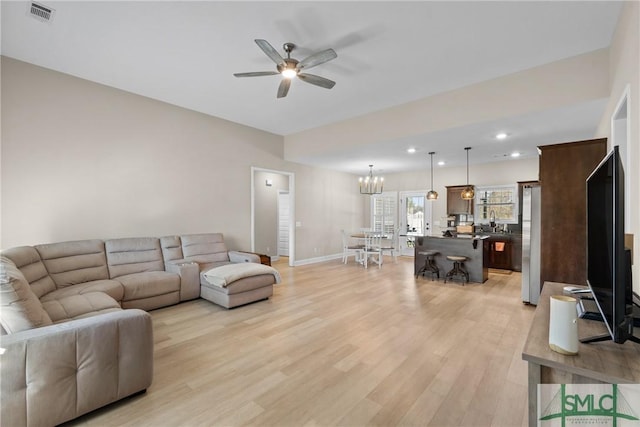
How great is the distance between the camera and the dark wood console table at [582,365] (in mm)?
1023

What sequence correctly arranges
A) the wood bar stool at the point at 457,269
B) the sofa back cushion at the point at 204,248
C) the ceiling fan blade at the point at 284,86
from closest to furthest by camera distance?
the ceiling fan blade at the point at 284,86, the sofa back cushion at the point at 204,248, the wood bar stool at the point at 457,269

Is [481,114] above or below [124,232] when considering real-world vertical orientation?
above

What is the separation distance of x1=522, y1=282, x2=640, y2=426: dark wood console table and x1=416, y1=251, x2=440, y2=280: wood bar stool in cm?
462

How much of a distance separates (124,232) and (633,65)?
6063mm

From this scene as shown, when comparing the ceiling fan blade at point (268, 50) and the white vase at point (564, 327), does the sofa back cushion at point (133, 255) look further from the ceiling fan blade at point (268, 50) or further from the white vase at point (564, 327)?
the white vase at point (564, 327)

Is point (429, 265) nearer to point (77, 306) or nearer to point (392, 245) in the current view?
point (392, 245)

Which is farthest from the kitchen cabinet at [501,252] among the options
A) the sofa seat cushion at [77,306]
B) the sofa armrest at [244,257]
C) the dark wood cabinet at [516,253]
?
the sofa seat cushion at [77,306]

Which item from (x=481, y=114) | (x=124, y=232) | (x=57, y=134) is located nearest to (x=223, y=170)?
(x=124, y=232)

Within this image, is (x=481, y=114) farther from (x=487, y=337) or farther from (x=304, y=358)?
(x=304, y=358)

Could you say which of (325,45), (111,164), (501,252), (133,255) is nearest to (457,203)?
(501,252)

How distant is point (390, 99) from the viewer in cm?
468

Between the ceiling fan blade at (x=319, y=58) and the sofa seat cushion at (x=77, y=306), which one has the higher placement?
the ceiling fan blade at (x=319, y=58)

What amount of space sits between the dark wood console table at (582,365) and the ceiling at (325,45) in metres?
2.80

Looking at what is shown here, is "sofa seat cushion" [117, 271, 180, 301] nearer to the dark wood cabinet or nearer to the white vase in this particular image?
the white vase
